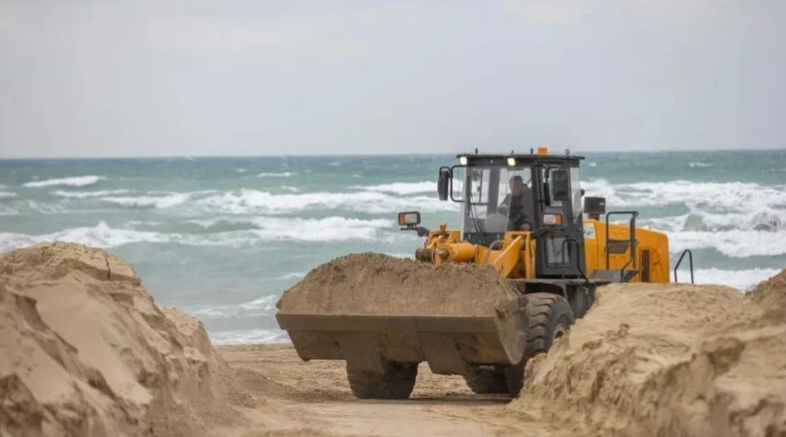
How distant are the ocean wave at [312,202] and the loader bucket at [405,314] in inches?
1218

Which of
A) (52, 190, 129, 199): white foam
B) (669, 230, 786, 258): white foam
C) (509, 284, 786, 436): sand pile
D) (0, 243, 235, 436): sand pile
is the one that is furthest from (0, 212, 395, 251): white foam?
(0, 243, 235, 436): sand pile

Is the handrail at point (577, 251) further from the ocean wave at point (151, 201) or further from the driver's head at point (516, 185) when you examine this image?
the ocean wave at point (151, 201)

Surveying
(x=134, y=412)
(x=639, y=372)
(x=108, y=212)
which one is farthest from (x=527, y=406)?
(x=108, y=212)

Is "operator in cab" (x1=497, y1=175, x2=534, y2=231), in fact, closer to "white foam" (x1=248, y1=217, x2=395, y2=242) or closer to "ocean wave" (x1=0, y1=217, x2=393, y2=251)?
"ocean wave" (x1=0, y1=217, x2=393, y2=251)

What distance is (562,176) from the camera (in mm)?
13172

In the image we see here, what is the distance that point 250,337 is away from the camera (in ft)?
67.0

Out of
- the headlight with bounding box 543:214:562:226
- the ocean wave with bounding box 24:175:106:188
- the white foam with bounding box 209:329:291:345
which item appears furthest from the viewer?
the ocean wave with bounding box 24:175:106:188

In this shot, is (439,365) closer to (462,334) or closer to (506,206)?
(462,334)

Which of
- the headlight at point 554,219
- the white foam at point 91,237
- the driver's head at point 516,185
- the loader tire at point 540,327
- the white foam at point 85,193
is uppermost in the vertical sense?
the driver's head at point 516,185

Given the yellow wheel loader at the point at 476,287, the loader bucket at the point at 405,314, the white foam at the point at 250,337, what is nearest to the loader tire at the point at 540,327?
the yellow wheel loader at the point at 476,287

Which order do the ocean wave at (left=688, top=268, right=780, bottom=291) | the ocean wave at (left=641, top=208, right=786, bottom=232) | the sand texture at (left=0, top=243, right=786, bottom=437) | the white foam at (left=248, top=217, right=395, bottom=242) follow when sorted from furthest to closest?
1. the white foam at (left=248, top=217, right=395, bottom=242)
2. the ocean wave at (left=641, top=208, right=786, bottom=232)
3. the ocean wave at (left=688, top=268, right=780, bottom=291)
4. the sand texture at (left=0, top=243, right=786, bottom=437)

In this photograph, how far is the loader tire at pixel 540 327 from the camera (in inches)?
473

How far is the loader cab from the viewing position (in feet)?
44.1

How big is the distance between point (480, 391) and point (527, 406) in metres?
2.45
